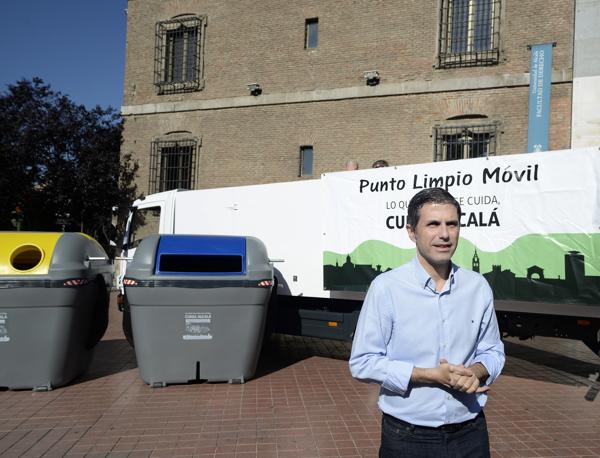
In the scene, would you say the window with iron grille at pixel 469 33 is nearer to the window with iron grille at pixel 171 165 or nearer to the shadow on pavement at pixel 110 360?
the window with iron grille at pixel 171 165

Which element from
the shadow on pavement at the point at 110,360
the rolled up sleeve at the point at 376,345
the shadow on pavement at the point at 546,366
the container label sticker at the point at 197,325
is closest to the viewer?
the rolled up sleeve at the point at 376,345

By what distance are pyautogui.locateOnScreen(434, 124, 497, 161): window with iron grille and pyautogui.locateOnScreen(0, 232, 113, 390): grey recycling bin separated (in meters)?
10.2

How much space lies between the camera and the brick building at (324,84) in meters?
12.6

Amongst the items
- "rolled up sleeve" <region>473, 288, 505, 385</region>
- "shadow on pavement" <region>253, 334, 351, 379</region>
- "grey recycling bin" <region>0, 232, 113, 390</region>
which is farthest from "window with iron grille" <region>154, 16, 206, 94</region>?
"rolled up sleeve" <region>473, 288, 505, 385</region>

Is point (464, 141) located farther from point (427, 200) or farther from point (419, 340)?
point (419, 340)

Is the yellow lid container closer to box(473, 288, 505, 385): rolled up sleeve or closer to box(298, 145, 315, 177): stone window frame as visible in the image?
box(473, 288, 505, 385): rolled up sleeve

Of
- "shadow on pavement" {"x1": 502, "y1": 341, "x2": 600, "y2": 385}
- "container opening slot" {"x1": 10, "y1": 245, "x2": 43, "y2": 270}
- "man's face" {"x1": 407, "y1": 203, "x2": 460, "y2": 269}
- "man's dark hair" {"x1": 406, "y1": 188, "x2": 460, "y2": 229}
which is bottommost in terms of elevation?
"shadow on pavement" {"x1": 502, "y1": 341, "x2": 600, "y2": 385}

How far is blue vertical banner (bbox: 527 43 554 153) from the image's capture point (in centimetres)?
1214

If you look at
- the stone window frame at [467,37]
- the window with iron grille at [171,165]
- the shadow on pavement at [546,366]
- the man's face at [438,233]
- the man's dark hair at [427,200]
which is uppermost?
the stone window frame at [467,37]

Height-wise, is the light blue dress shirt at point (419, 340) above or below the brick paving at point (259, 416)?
above

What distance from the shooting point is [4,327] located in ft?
17.3

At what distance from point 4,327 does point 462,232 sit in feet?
17.3

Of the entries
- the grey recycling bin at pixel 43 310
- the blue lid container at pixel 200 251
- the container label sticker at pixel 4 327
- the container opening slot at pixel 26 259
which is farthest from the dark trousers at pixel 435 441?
the container opening slot at pixel 26 259

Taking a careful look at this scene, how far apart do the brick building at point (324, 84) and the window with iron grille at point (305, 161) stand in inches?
1.3
